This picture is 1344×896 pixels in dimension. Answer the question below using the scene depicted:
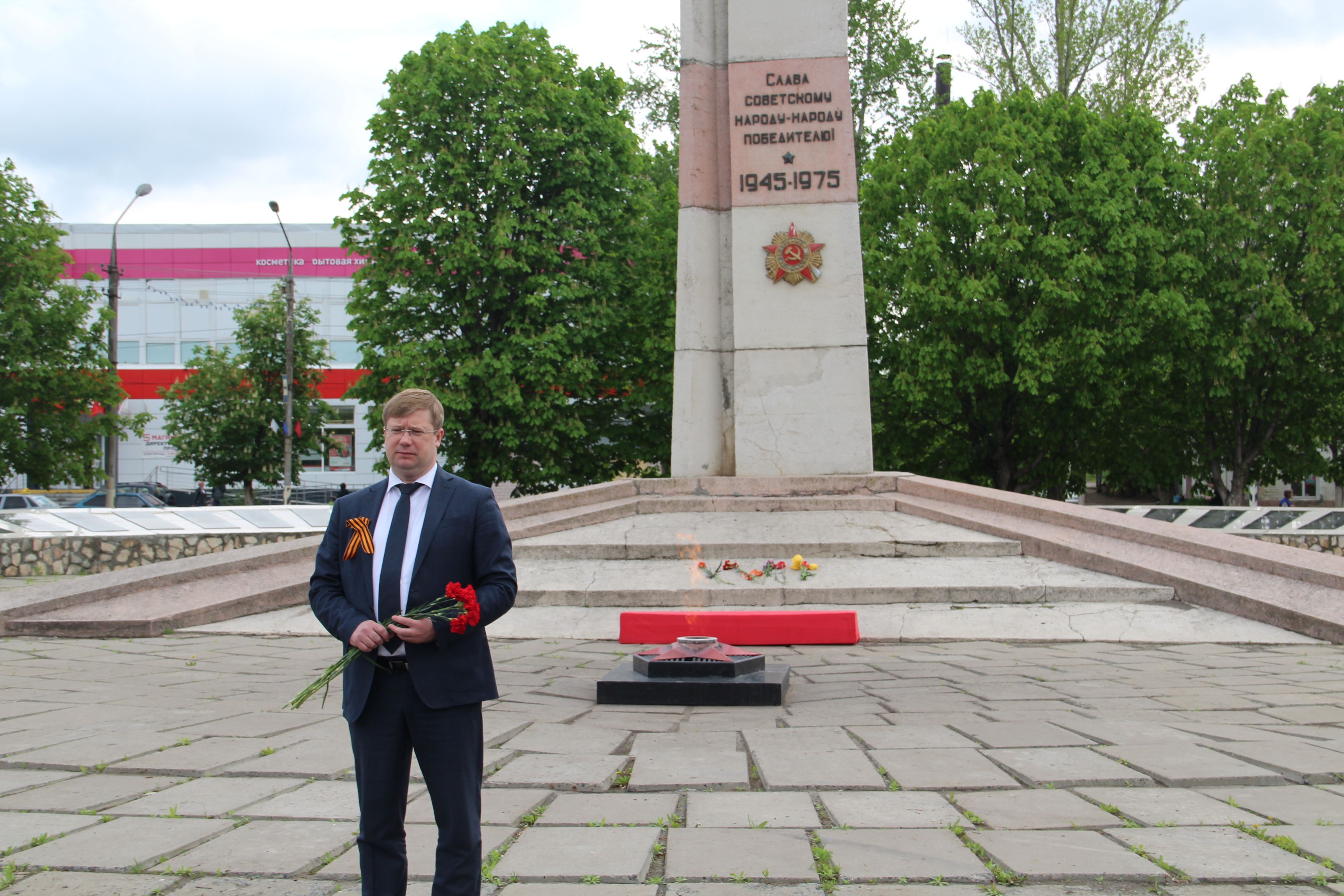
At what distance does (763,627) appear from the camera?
7918 mm

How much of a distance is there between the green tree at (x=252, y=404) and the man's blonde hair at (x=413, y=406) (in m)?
30.7

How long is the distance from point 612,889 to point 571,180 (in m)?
20.3

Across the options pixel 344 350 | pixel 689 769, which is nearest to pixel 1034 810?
pixel 689 769

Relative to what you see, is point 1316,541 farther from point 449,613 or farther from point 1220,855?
point 449,613

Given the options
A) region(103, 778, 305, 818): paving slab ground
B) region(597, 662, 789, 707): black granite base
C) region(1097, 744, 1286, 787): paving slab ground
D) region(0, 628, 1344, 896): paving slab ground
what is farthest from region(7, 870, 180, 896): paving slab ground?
region(1097, 744, 1286, 787): paving slab ground

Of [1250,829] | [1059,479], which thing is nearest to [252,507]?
[1250,829]

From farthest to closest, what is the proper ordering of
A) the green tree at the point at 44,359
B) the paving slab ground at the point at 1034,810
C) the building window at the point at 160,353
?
the building window at the point at 160,353
the green tree at the point at 44,359
the paving slab ground at the point at 1034,810

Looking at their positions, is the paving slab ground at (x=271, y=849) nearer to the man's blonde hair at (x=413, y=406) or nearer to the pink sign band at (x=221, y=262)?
the man's blonde hair at (x=413, y=406)

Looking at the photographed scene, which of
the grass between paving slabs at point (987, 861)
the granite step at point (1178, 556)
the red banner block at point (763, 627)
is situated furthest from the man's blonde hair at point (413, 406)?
the granite step at point (1178, 556)

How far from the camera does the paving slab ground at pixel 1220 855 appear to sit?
3.15m

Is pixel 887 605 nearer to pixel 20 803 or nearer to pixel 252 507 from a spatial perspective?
pixel 20 803

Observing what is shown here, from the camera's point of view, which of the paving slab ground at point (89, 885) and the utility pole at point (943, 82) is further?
the utility pole at point (943, 82)

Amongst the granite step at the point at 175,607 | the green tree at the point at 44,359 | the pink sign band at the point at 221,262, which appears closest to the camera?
the granite step at the point at 175,607

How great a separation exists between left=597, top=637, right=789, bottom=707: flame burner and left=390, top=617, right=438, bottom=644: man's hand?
3213 mm
